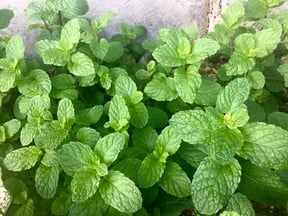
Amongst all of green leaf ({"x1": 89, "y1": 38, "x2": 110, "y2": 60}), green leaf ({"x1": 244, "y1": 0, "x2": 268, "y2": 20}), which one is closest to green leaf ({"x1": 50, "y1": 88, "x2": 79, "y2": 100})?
green leaf ({"x1": 89, "y1": 38, "x2": 110, "y2": 60})

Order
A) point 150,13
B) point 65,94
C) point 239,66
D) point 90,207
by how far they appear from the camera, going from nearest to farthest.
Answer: point 90,207 < point 239,66 < point 65,94 < point 150,13

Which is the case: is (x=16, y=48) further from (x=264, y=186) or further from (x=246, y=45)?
(x=264, y=186)

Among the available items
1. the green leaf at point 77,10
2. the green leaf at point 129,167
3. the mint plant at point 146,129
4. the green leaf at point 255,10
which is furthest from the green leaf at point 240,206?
the green leaf at point 77,10

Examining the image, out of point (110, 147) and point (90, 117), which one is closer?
point (110, 147)

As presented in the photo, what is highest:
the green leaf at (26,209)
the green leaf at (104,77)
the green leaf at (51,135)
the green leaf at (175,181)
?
the green leaf at (104,77)

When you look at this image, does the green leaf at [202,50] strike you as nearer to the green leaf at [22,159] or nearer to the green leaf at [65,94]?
the green leaf at [65,94]

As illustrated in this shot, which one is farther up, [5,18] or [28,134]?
[5,18]

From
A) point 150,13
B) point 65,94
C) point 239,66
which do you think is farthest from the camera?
point 150,13

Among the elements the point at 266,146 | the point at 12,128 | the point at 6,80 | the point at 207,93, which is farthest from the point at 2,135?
the point at 266,146
